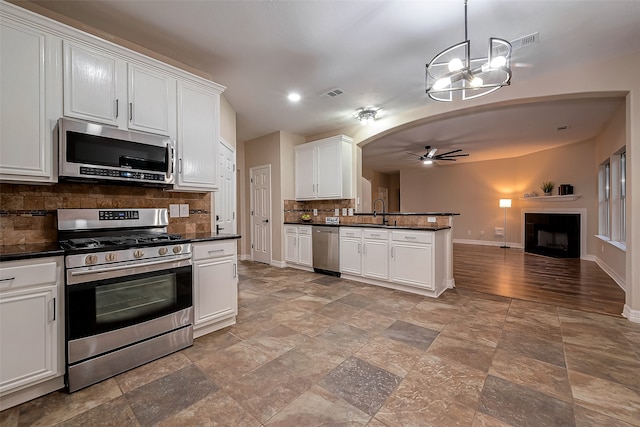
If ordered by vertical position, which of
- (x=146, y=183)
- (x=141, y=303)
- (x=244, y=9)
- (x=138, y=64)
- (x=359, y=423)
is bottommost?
(x=359, y=423)

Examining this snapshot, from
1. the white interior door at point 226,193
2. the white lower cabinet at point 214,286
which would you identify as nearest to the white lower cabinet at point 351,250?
the white interior door at point 226,193

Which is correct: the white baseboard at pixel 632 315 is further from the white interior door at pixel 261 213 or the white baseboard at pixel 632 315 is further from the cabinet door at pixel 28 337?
the white interior door at pixel 261 213

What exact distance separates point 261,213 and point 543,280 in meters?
5.25

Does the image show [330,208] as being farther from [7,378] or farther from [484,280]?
[7,378]

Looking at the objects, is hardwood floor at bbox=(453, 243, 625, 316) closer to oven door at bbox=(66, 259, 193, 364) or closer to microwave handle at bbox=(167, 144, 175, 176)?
oven door at bbox=(66, 259, 193, 364)

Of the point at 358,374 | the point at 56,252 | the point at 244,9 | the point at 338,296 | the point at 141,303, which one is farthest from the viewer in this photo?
the point at 338,296

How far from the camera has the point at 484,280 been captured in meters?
4.46

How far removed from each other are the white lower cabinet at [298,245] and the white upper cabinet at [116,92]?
10.2 ft

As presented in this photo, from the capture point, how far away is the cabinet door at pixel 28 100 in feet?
5.79

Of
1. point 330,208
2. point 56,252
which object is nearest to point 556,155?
point 330,208

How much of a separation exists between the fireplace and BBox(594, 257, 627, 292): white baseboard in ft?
1.93

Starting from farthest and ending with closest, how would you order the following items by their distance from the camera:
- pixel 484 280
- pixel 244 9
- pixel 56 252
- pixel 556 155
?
pixel 556 155
pixel 484 280
pixel 244 9
pixel 56 252

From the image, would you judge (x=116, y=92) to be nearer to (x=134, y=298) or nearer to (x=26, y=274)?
(x=26, y=274)

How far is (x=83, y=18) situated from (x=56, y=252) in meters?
2.04
